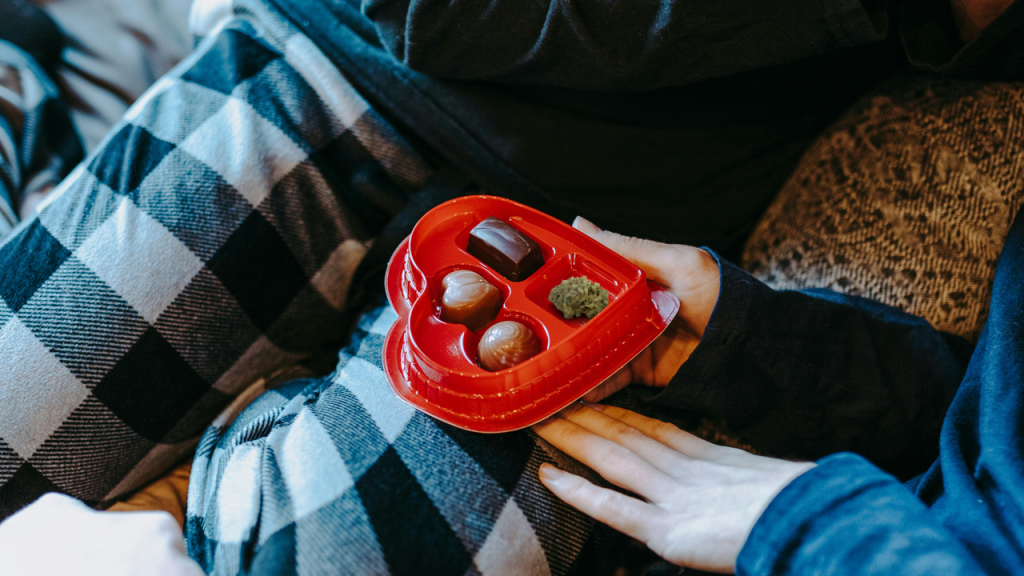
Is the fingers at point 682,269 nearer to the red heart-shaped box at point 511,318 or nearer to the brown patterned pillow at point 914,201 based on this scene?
the red heart-shaped box at point 511,318

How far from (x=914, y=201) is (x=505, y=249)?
0.49 metres

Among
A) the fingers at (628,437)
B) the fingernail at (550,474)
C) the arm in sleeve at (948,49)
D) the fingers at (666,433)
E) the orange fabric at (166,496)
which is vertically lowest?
the orange fabric at (166,496)

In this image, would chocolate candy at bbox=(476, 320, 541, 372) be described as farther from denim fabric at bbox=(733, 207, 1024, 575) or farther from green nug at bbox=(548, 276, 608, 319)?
denim fabric at bbox=(733, 207, 1024, 575)

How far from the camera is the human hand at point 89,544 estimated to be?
1.41 feet

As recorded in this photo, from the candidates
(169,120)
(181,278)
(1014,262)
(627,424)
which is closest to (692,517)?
(627,424)

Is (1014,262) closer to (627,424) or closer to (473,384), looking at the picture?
(627,424)

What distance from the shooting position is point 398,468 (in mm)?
481

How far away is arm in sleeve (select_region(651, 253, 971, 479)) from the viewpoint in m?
0.55

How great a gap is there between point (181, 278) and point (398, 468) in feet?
1.01

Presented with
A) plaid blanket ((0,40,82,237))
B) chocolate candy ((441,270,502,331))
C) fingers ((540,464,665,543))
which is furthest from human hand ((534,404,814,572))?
plaid blanket ((0,40,82,237))

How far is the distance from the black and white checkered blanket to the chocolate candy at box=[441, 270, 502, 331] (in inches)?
3.8

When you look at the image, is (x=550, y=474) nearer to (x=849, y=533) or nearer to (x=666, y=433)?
(x=666, y=433)

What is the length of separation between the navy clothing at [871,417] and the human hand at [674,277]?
31 millimetres

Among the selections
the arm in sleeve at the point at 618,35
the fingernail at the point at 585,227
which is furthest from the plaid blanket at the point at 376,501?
the arm in sleeve at the point at 618,35
